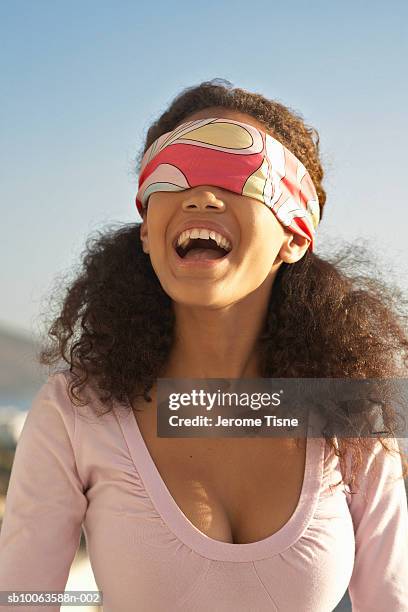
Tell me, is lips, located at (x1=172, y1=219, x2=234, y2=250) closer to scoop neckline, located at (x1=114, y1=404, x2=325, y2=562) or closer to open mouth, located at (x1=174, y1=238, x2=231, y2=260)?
open mouth, located at (x1=174, y1=238, x2=231, y2=260)

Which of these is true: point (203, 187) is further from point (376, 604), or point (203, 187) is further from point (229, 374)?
point (376, 604)

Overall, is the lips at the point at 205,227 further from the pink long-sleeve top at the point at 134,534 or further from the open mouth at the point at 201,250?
the pink long-sleeve top at the point at 134,534

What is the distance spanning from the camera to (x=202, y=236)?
6.96 feet

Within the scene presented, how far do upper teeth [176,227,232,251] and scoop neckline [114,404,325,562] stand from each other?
18.4 inches

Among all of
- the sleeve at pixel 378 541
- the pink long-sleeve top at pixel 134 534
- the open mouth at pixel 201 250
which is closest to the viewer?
the pink long-sleeve top at pixel 134 534

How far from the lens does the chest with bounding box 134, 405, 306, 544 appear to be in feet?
6.91

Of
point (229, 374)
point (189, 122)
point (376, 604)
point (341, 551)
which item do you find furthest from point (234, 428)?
point (189, 122)

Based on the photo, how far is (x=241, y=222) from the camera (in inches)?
86.7

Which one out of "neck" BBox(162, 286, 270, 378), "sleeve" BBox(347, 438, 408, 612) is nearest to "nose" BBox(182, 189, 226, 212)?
"neck" BBox(162, 286, 270, 378)

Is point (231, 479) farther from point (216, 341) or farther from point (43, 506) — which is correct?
point (43, 506)

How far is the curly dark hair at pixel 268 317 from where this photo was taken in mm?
2361

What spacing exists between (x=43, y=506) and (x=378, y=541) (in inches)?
35.3
